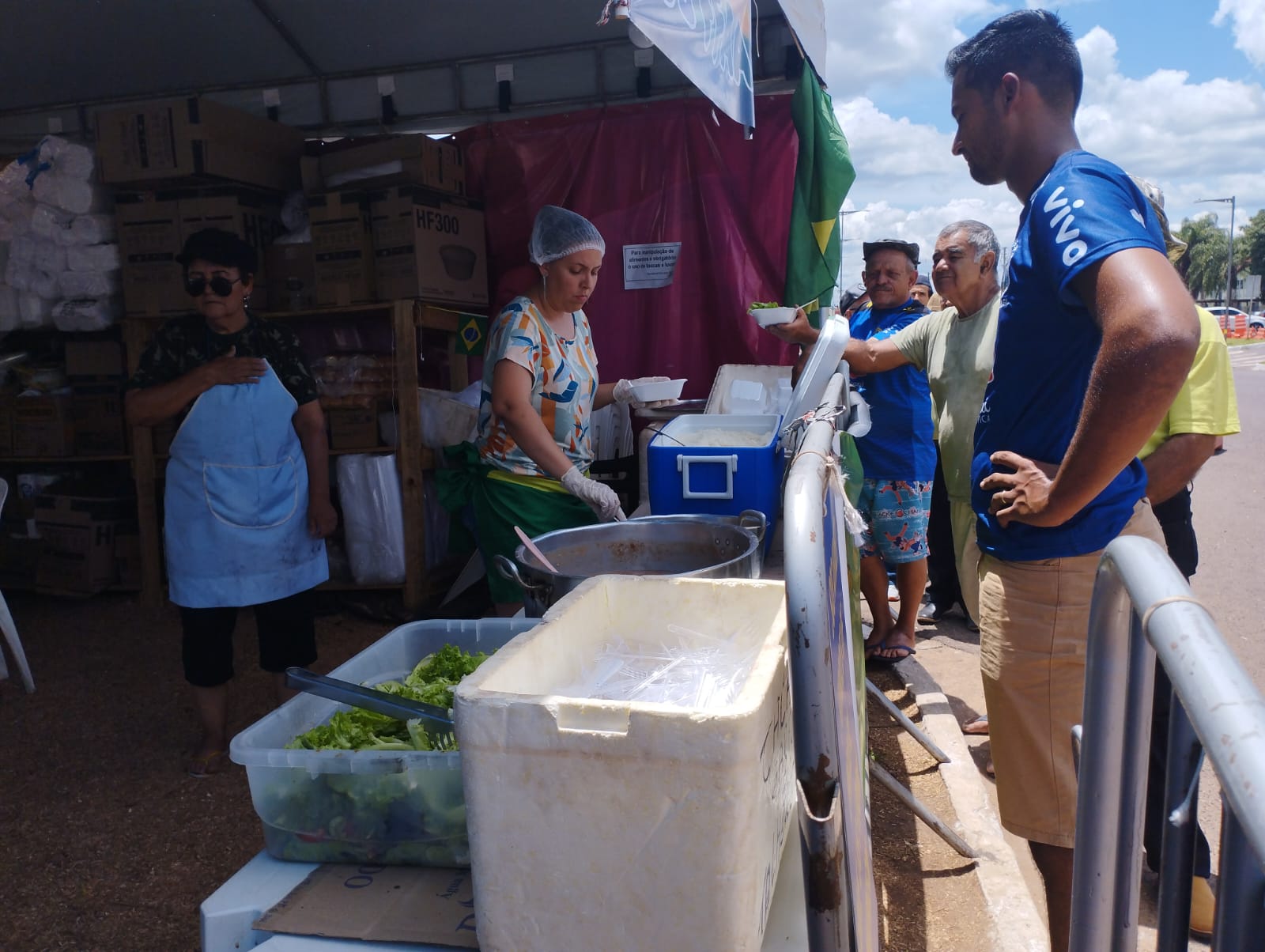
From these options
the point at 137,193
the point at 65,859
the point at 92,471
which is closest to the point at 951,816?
the point at 65,859

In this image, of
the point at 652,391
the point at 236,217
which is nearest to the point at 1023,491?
the point at 652,391

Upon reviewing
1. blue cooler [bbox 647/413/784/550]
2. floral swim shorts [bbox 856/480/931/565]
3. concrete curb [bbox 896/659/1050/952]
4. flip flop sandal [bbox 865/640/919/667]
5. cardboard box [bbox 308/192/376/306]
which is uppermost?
cardboard box [bbox 308/192/376/306]

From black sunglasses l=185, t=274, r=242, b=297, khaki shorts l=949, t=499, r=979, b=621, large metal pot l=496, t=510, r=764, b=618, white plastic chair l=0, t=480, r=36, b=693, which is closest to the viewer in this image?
large metal pot l=496, t=510, r=764, b=618

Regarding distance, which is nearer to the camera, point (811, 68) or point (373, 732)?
point (373, 732)

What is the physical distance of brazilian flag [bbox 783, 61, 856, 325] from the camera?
457 centimetres

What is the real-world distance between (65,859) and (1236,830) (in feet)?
11.1

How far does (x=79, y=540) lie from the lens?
5.26 meters

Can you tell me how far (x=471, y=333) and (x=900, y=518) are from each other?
105 inches

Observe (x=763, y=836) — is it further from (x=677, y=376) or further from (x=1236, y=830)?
(x=677, y=376)

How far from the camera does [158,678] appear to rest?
14.4 feet

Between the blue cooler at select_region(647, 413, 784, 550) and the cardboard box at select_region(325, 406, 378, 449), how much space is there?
9.29 feet

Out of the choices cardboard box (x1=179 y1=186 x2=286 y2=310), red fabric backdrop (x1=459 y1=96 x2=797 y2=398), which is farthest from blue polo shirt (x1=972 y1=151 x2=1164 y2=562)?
cardboard box (x1=179 y1=186 x2=286 y2=310)

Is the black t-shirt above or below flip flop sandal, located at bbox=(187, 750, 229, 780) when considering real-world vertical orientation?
above

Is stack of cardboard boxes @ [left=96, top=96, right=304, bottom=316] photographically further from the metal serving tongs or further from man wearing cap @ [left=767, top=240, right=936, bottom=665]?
the metal serving tongs
